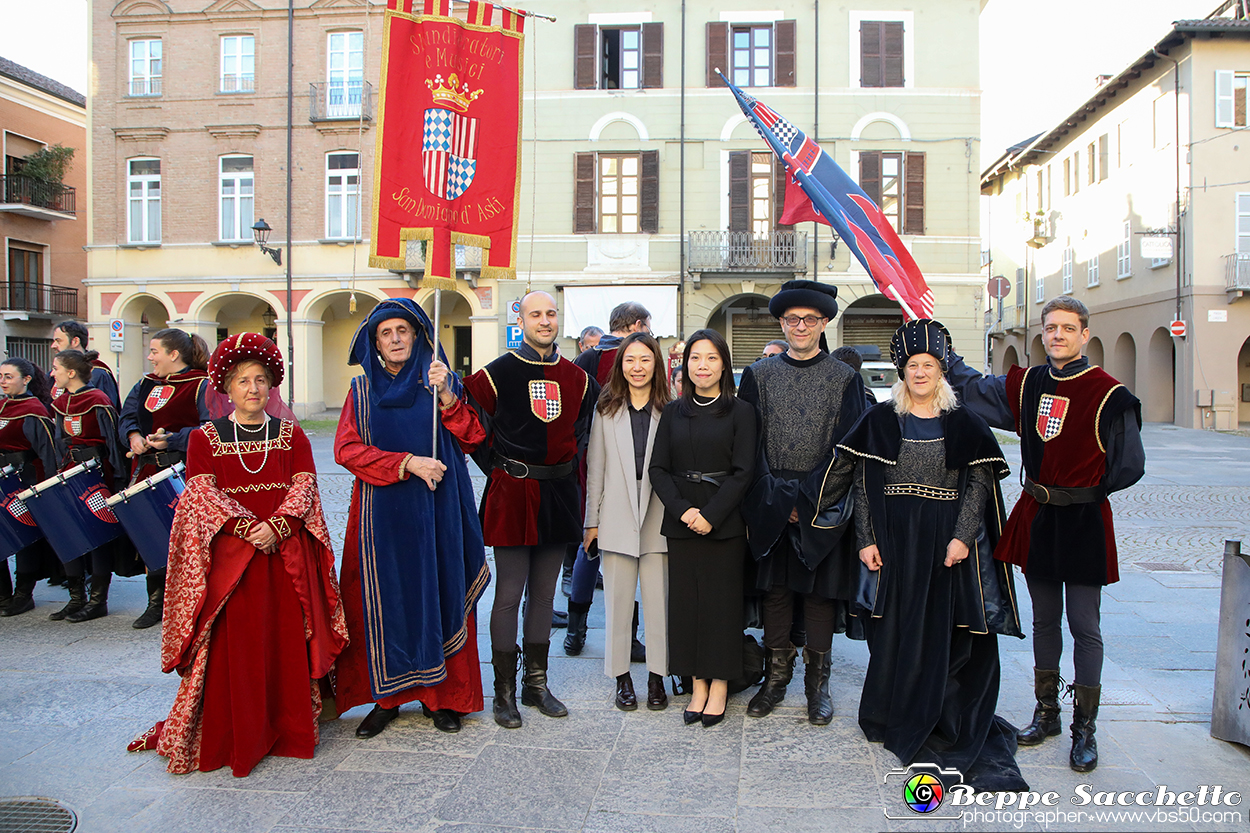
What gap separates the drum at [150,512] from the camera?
539 cm

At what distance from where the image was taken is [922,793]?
10.6 feet

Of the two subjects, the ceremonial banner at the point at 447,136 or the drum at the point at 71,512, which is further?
the drum at the point at 71,512

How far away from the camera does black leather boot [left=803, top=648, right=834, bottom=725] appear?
406 centimetres

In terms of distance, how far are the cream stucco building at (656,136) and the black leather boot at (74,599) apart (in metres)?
15.6

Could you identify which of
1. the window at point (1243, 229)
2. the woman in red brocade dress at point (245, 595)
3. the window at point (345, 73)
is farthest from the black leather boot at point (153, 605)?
the window at point (1243, 229)

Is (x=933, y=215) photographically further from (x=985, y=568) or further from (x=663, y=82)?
(x=985, y=568)

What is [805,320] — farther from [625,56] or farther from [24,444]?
[625,56]

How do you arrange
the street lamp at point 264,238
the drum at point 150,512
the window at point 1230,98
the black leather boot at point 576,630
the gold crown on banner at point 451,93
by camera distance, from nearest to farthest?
1. the gold crown on banner at point 451,93
2. the black leather boot at point 576,630
3. the drum at point 150,512
4. the street lamp at point 264,238
5. the window at point 1230,98

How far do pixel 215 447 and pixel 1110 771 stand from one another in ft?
12.9

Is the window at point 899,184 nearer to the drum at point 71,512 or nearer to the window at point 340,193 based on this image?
the window at point 340,193

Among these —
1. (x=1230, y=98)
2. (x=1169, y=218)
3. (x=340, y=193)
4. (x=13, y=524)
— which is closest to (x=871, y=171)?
(x=1169, y=218)

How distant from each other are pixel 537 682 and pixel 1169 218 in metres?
25.6

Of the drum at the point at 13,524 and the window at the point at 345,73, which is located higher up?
the window at the point at 345,73

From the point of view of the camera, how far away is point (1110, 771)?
3512 millimetres
